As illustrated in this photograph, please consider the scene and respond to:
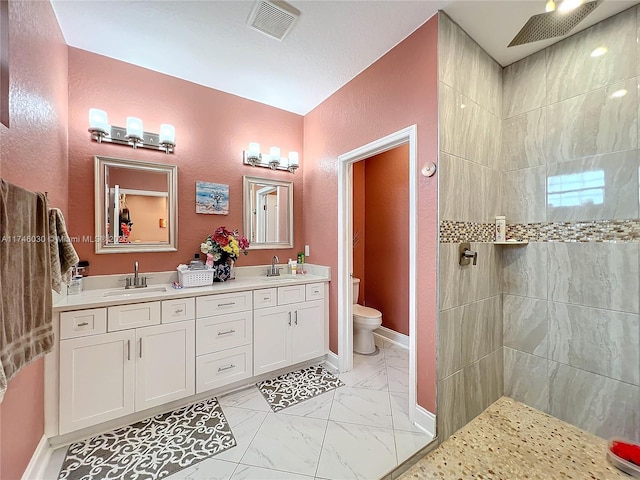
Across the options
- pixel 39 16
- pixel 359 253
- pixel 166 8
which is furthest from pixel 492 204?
pixel 39 16

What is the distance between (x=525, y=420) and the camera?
6.07 feet

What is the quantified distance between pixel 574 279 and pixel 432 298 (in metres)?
1.05

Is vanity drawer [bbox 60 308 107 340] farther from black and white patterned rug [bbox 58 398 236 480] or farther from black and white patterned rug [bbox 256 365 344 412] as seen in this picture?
black and white patterned rug [bbox 256 365 344 412]

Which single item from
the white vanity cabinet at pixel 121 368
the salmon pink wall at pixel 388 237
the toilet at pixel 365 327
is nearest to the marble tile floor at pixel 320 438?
the white vanity cabinet at pixel 121 368

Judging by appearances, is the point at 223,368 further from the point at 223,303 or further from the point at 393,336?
the point at 393,336

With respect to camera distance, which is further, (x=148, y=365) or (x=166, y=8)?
(x=148, y=365)

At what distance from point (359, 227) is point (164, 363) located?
8.71 ft

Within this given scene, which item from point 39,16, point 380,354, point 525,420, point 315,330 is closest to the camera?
point 39,16

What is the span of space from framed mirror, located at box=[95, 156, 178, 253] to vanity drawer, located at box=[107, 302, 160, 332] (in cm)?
65

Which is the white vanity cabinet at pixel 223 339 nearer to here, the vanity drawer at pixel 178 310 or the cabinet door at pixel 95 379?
the vanity drawer at pixel 178 310

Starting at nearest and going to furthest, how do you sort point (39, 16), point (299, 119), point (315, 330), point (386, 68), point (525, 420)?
point (39, 16) < point (525, 420) < point (386, 68) < point (315, 330) < point (299, 119)

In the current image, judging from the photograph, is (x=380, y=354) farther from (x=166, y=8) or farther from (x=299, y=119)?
(x=166, y=8)

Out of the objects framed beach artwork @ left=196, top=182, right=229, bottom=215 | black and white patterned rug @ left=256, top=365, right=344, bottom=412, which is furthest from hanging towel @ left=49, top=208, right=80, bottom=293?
black and white patterned rug @ left=256, top=365, right=344, bottom=412

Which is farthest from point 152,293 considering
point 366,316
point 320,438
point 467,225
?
point 467,225
